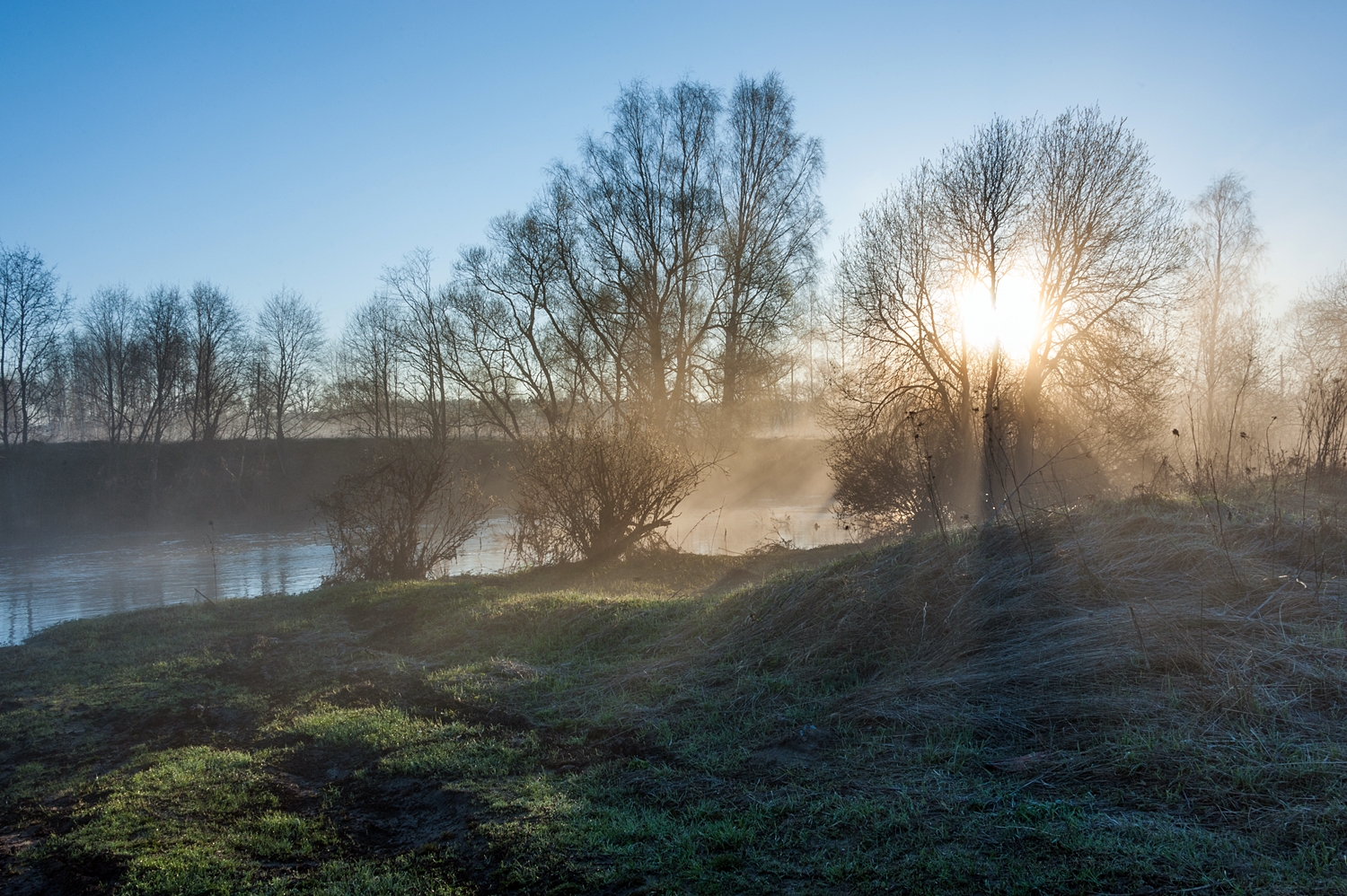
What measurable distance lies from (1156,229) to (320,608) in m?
18.2

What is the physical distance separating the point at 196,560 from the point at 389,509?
12.4 m

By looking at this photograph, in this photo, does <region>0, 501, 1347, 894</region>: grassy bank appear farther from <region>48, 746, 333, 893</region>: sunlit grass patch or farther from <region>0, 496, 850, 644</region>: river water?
<region>0, 496, 850, 644</region>: river water

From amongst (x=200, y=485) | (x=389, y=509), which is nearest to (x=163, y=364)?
(x=200, y=485)

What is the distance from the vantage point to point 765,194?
23.1 meters

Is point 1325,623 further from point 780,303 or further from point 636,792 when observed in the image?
point 780,303

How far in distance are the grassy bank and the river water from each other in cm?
665

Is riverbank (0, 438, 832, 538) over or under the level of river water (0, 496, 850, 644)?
over

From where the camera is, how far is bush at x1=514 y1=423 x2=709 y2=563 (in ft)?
41.0

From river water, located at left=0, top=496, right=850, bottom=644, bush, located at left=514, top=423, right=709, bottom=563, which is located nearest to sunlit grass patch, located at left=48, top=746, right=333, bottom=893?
river water, located at left=0, top=496, right=850, bottom=644

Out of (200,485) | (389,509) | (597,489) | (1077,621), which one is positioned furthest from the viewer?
(200,485)

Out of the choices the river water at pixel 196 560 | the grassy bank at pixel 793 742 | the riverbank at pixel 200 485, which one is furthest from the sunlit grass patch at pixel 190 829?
the riverbank at pixel 200 485

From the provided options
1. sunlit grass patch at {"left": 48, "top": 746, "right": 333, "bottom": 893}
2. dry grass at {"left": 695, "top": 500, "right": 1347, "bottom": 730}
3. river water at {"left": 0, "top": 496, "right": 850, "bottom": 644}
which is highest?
dry grass at {"left": 695, "top": 500, "right": 1347, "bottom": 730}

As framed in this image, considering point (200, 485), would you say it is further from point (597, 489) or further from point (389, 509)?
point (597, 489)

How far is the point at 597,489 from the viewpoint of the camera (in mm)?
12594
